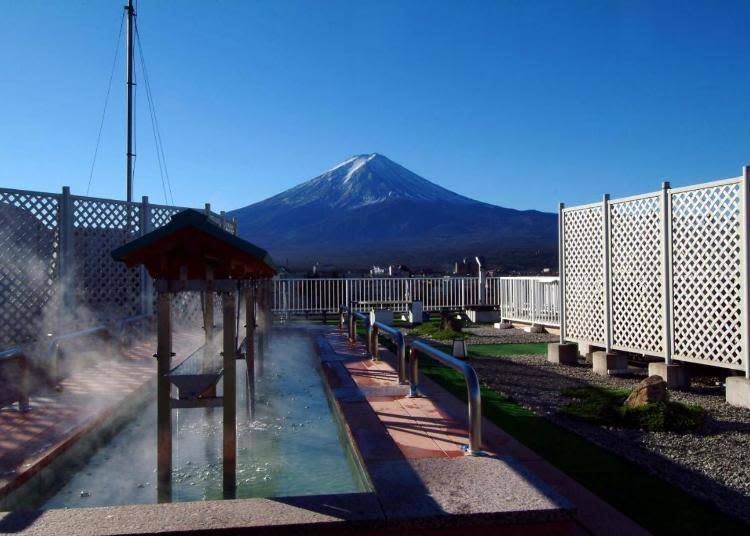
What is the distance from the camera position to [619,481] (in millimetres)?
3799

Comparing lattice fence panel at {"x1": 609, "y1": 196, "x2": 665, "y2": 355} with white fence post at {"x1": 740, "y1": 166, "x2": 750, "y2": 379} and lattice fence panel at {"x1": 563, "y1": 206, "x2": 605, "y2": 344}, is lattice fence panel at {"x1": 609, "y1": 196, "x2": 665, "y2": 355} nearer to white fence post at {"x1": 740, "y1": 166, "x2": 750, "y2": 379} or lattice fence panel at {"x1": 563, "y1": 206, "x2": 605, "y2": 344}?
lattice fence panel at {"x1": 563, "y1": 206, "x2": 605, "y2": 344}

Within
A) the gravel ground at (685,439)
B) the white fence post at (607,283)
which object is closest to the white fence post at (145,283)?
the gravel ground at (685,439)

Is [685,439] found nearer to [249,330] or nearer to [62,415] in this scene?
[249,330]

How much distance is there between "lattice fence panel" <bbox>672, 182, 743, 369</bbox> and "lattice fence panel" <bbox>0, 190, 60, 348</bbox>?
29.9ft

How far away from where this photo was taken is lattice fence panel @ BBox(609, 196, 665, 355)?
801 centimetres

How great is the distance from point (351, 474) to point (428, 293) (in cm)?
1615

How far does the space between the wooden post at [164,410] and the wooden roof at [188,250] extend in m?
0.22

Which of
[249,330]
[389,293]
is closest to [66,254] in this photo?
[249,330]

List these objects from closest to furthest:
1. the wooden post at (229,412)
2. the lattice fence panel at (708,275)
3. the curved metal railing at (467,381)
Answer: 1. the wooden post at (229,412)
2. the curved metal railing at (467,381)
3. the lattice fence panel at (708,275)

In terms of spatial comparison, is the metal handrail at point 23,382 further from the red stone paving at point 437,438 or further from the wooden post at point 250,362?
the red stone paving at point 437,438

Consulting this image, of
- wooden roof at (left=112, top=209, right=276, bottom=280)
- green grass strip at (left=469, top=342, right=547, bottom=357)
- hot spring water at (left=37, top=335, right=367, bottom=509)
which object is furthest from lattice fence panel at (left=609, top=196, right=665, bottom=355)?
wooden roof at (left=112, top=209, right=276, bottom=280)

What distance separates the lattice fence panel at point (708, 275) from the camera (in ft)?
22.5

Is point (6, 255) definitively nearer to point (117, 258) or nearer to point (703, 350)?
point (117, 258)

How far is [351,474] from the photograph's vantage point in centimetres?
423
